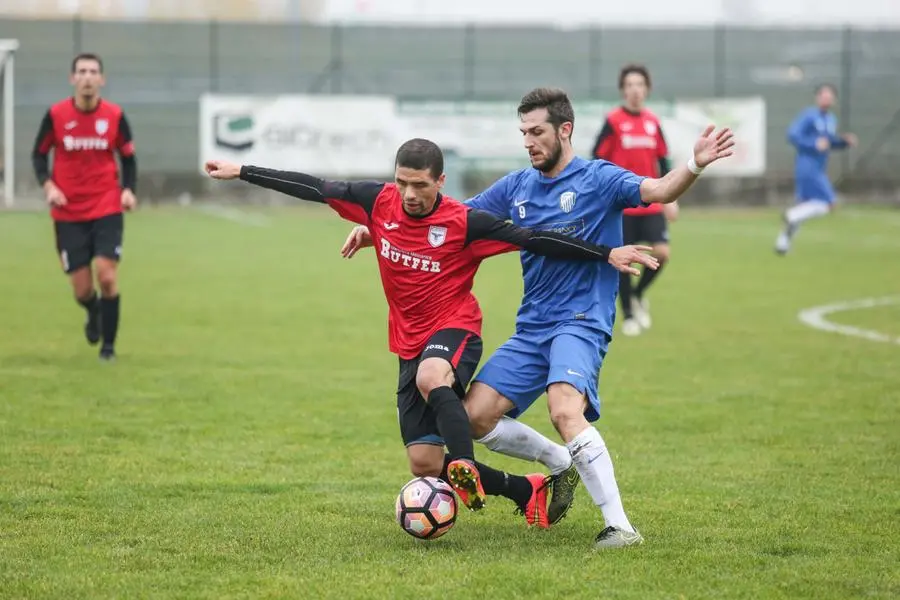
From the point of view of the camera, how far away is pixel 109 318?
1109cm

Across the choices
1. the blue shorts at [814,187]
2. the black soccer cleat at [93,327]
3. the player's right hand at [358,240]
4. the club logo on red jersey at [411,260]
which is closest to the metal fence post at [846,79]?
the blue shorts at [814,187]

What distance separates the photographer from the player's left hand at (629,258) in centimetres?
574

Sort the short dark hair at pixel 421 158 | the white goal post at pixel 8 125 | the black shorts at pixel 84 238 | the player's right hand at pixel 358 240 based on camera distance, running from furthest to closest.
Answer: the white goal post at pixel 8 125, the black shorts at pixel 84 238, the player's right hand at pixel 358 240, the short dark hair at pixel 421 158

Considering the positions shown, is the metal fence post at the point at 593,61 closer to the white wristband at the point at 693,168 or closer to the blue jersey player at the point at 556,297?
the blue jersey player at the point at 556,297

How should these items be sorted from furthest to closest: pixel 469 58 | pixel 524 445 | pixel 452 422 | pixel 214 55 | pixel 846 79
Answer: pixel 469 58 < pixel 846 79 < pixel 214 55 < pixel 524 445 < pixel 452 422

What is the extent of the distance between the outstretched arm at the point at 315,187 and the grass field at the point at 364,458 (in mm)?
1399

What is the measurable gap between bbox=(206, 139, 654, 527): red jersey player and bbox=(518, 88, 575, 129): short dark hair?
1.53 feet

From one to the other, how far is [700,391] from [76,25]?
25.9 metres

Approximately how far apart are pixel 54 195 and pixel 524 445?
575 cm

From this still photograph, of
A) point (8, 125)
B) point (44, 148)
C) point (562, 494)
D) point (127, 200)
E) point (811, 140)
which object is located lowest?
point (562, 494)

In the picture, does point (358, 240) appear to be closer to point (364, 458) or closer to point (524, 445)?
point (524, 445)

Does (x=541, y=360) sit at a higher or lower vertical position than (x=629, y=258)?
lower

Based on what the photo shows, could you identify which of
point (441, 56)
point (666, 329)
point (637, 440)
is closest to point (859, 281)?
point (666, 329)

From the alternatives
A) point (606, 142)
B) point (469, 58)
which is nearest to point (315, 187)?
point (606, 142)
